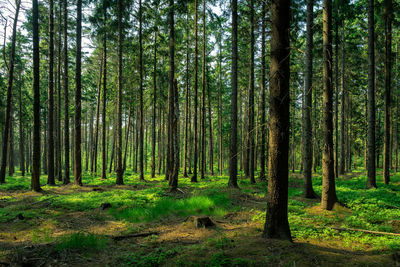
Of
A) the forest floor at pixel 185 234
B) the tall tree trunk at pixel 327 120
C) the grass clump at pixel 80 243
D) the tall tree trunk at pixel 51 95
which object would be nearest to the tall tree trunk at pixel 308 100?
the forest floor at pixel 185 234

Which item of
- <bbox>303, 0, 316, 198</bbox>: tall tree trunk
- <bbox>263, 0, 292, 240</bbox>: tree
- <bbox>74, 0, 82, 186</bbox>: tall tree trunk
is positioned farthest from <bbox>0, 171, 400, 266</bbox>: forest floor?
<bbox>74, 0, 82, 186</bbox>: tall tree trunk

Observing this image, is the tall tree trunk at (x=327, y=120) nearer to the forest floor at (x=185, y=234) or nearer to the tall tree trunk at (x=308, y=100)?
the forest floor at (x=185, y=234)

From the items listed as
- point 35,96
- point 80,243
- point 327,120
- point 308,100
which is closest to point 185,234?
point 80,243

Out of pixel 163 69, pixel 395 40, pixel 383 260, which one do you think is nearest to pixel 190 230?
pixel 383 260

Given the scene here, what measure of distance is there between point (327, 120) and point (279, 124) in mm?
4052

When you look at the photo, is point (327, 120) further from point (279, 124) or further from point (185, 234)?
point (185, 234)

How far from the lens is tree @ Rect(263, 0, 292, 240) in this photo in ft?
14.8

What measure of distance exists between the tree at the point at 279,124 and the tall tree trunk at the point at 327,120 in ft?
12.4

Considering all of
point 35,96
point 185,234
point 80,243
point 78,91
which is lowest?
point 185,234

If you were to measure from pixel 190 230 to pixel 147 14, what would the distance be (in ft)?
55.4

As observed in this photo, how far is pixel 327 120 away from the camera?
747 cm

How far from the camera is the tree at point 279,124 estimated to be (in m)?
4.50

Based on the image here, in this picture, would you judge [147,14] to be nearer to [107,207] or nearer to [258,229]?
[107,207]

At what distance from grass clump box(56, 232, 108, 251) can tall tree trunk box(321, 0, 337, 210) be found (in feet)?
24.1
